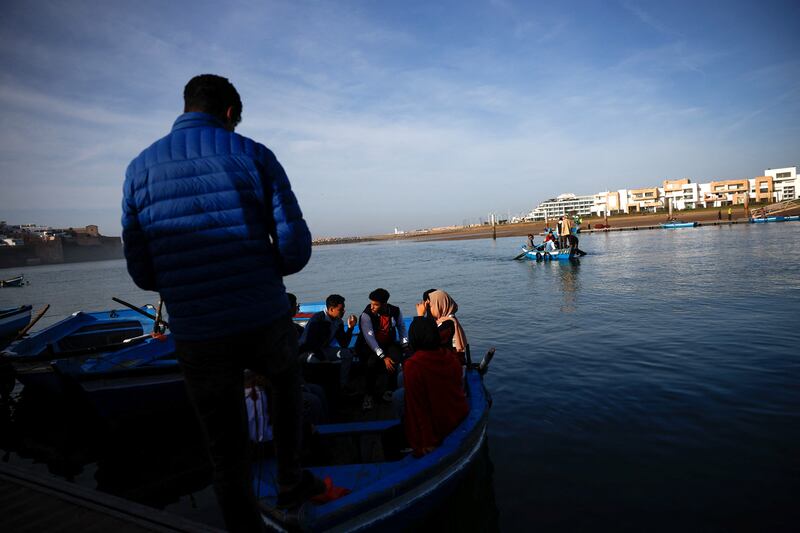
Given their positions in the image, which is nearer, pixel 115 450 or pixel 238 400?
pixel 238 400

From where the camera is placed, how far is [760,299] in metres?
13.5

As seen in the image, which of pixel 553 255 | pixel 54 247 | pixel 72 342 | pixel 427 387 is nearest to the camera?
pixel 427 387

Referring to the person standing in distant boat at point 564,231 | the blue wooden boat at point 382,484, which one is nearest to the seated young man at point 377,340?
the blue wooden boat at point 382,484

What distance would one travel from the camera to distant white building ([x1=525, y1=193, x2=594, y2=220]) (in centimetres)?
17050

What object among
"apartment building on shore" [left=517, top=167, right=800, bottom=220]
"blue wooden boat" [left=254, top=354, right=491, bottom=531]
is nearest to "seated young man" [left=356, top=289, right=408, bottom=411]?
"blue wooden boat" [left=254, top=354, right=491, bottom=531]

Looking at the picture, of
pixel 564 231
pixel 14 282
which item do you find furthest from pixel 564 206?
pixel 14 282

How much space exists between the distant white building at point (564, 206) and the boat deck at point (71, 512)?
177004mm

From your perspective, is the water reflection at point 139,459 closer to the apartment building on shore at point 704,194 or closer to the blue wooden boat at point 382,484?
the blue wooden boat at point 382,484

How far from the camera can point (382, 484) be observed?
339cm

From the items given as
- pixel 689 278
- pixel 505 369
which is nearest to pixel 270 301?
pixel 505 369

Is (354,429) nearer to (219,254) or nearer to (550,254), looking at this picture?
(219,254)

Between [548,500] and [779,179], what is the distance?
164 metres

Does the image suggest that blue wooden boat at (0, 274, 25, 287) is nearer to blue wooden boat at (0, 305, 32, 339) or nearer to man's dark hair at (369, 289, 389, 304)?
blue wooden boat at (0, 305, 32, 339)

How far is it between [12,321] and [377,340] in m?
18.8
